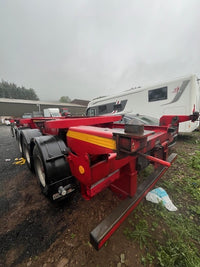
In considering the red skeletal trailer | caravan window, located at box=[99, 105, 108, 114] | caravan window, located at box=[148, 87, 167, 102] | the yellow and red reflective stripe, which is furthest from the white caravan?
the yellow and red reflective stripe

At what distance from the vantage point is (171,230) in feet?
5.02

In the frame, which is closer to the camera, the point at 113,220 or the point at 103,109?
the point at 113,220

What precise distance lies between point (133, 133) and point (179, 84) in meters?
5.87

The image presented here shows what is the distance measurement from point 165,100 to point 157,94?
55cm

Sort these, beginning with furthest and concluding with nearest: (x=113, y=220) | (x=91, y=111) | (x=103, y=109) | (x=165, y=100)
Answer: (x=91, y=111) → (x=103, y=109) → (x=165, y=100) → (x=113, y=220)

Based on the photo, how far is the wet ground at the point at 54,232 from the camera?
126 centimetres

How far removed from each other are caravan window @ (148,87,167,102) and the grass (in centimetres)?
456

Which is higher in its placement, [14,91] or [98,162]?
[14,91]

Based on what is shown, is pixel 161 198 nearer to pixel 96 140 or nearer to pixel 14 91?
pixel 96 140

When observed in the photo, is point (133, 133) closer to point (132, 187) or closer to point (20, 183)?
point (132, 187)

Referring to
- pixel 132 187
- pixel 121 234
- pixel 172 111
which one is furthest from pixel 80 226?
pixel 172 111

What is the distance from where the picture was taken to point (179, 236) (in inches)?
57.0

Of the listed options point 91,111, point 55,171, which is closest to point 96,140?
point 55,171

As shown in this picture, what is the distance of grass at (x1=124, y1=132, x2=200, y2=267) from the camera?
123 cm
